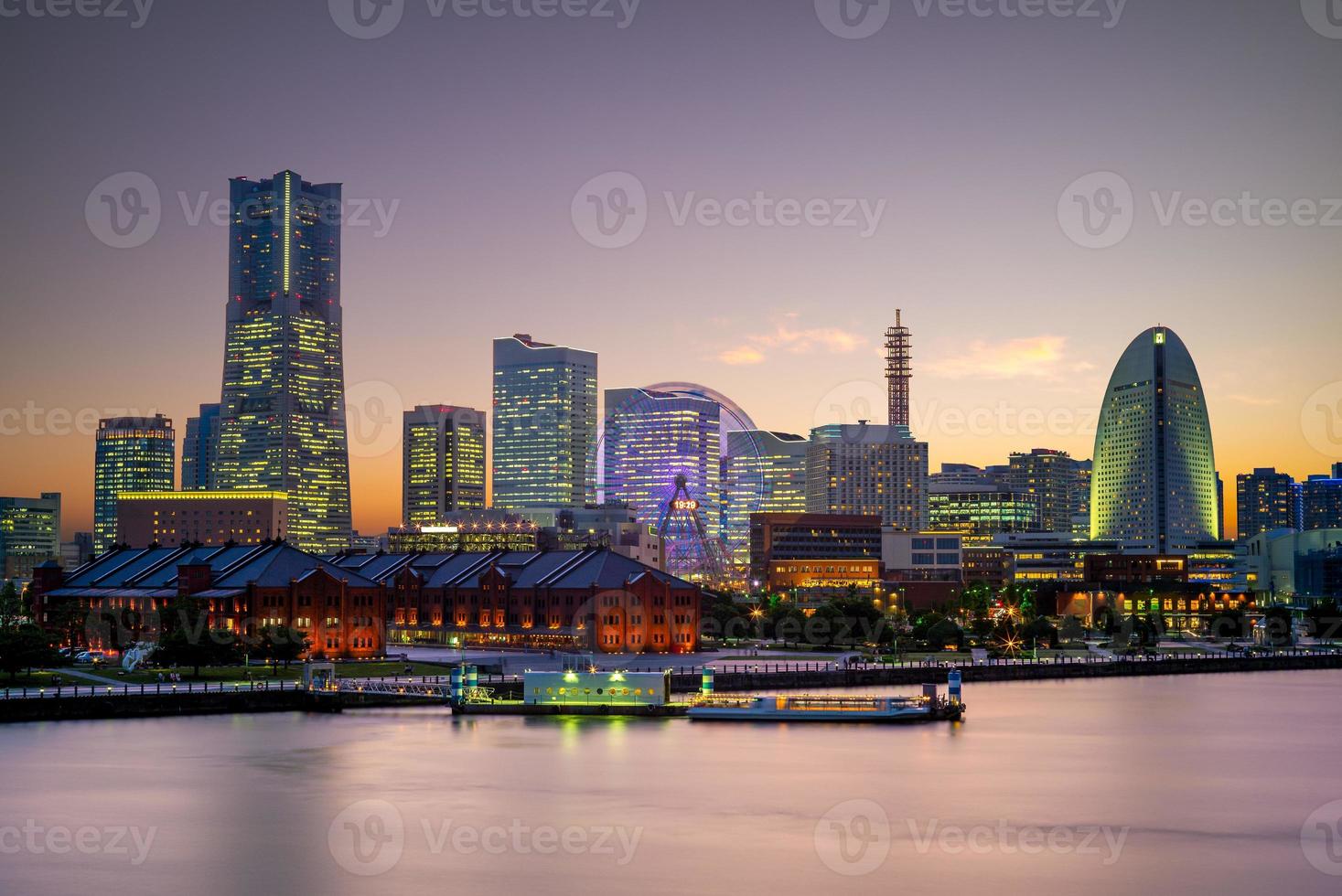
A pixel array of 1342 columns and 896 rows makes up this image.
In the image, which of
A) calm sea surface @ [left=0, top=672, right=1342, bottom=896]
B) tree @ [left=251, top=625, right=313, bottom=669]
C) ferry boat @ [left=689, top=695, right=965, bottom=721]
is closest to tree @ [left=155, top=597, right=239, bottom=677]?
tree @ [left=251, top=625, right=313, bottom=669]

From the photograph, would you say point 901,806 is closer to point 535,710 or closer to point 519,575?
point 535,710

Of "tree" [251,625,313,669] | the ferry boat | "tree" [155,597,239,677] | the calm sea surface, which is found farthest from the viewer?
"tree" [251,625,313,669]

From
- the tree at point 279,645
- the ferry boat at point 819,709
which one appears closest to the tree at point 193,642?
the tree at point 279,645

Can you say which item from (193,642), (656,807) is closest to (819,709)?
(656,807)

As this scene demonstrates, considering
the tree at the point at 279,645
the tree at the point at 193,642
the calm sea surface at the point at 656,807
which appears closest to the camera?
the calm sea surface at the point at 656,807

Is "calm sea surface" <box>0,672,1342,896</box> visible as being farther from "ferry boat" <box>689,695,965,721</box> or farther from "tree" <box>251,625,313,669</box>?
"tree" <box>251,625,313,669</box>

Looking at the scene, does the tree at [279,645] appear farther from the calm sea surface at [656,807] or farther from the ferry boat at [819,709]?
the ferry boat at [819,709]

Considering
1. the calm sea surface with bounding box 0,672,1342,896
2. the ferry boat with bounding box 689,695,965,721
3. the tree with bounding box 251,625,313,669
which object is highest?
the tree with bounding box 251,625,313,669

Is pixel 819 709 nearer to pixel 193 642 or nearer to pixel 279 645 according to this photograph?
pixel 279 645
